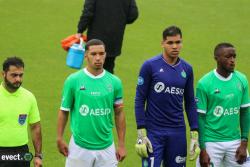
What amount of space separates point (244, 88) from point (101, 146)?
2119 millimetres

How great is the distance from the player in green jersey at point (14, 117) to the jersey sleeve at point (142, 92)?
52.3 inches

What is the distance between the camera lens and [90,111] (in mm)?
8391

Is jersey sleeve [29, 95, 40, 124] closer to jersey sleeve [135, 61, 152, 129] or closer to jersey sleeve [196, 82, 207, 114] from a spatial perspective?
jersey sleeve [135, 61, 152, 129]

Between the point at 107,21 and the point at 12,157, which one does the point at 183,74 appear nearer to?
the point at 12,157

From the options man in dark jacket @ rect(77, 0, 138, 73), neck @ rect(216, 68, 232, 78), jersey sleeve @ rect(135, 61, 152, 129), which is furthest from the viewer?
man in dark jacket @ rect(77, 0, 138, 73)

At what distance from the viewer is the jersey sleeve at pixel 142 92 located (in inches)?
340

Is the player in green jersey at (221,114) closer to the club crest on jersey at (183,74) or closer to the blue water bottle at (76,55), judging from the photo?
the club crest on jersey at (183,74)

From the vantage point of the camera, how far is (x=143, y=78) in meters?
8.68

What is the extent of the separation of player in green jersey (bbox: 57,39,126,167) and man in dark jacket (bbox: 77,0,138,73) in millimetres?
4184

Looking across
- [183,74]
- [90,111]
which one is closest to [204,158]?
[183,74]

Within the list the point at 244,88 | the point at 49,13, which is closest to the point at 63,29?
the point at 49,13

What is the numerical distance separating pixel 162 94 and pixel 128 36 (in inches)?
428

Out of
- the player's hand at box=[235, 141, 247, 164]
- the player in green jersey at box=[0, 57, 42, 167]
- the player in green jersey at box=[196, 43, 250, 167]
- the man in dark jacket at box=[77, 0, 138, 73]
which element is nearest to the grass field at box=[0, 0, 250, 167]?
the man in dark jacket at box=[77, 0, 138, 73]

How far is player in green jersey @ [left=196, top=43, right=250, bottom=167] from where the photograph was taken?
900 cm
